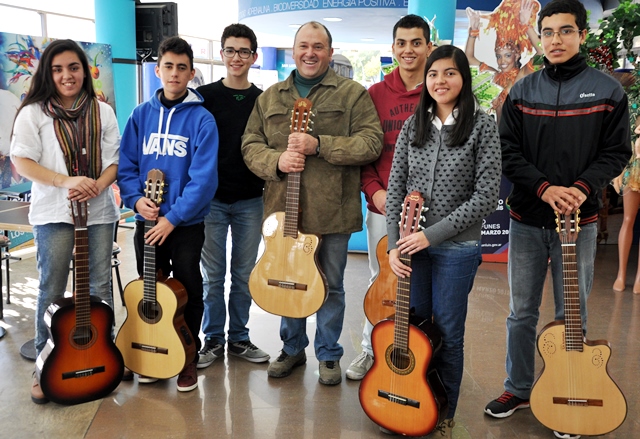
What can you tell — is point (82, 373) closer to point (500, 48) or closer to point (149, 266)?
point (149, 266)

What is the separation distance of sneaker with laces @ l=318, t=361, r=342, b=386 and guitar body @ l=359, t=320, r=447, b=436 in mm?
485

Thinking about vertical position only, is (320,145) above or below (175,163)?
above

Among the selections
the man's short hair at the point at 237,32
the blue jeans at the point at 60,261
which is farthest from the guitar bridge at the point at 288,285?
the man's short hair at the point at 237,32

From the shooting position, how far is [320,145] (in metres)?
2.81

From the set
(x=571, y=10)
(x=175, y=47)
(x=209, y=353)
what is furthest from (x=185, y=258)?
(x=571, y=10)

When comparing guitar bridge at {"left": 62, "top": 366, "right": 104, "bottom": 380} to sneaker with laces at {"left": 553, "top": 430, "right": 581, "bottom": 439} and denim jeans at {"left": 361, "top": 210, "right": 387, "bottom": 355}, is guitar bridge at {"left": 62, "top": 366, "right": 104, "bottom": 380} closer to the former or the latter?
denim jeans at {"left": 361, "top": 210, "right": 387, "bottom": 355}

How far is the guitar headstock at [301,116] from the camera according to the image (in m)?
2.83

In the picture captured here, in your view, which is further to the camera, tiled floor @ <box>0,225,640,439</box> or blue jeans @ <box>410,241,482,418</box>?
tiled floor @ <box>0,225,640,439</box>

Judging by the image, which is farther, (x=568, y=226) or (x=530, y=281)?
(x=530, y=281)

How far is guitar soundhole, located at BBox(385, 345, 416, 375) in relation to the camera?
252 cm

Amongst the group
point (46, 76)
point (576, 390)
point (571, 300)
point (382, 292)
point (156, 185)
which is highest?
point (46, 76)

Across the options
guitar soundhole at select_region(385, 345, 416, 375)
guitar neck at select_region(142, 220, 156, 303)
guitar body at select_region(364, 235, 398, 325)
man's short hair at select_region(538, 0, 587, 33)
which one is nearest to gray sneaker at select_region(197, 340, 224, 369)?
guitar neck at select_region(142, 220, 156, 303)

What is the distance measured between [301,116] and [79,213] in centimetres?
112

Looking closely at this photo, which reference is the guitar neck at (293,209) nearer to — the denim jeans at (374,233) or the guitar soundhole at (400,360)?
the denim jeans at (374,233)
